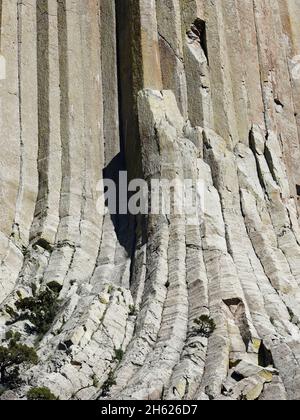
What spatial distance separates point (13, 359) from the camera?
25.0m

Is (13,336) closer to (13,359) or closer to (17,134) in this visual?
(13,359)

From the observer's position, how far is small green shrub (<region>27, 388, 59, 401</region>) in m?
23.4

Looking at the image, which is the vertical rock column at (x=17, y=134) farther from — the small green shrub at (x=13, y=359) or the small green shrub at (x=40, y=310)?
the small green shrub at (x=13, y=359)

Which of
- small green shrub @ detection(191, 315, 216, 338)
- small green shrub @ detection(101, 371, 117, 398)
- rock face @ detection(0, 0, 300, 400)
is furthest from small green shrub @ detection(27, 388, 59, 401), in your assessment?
small green shrub @ detection(191, 315, 216, 338)

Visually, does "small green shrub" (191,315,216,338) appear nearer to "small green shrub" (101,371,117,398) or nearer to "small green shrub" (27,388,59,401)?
"small green shrub" (101,371,117,398)

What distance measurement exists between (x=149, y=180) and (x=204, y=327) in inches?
198

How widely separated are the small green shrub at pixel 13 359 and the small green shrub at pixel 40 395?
1062mm

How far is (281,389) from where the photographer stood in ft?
78.7

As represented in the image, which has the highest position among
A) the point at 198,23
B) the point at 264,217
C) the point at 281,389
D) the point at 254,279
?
the point at 198,23

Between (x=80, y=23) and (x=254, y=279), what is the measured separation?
358 inches

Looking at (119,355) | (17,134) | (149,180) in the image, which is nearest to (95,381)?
(119,355)

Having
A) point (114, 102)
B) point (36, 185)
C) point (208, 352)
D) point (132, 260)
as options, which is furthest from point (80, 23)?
point (208, 352)

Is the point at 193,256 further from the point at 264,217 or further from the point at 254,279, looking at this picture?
the point at 264,217

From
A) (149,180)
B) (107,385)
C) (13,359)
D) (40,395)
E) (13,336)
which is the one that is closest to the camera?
(40,395)
